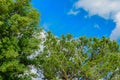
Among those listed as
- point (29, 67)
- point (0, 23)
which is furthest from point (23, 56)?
point (0, 23)

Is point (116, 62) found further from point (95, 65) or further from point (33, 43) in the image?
point (33, 43)

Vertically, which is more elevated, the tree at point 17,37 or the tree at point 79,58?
the tree at point 79,58

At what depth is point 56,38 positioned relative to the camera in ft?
164

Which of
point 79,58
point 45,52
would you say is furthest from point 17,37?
point 79,58

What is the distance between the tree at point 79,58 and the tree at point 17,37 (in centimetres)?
906

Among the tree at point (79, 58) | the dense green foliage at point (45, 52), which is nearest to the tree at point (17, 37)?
the dense green foliage at point (45, 52)

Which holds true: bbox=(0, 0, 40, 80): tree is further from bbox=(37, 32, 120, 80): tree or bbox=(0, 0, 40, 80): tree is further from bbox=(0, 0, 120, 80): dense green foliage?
bbox=(37, 32, 120, 80): tree

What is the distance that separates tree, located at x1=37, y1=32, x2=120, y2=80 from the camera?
47.2 metres

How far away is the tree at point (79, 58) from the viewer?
47219 mm

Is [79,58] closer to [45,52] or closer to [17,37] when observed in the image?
[45,52]

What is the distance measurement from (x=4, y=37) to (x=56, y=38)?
15470mm

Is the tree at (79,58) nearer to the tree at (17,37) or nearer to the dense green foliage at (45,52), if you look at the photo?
the dense green foliage at (45,52)

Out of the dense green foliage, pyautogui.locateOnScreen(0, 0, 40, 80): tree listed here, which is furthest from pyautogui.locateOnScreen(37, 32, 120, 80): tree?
pyautogui.locateOnScreen(0, 0, 40, 80): tree

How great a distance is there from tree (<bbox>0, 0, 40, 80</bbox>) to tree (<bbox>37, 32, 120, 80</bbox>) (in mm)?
9062
